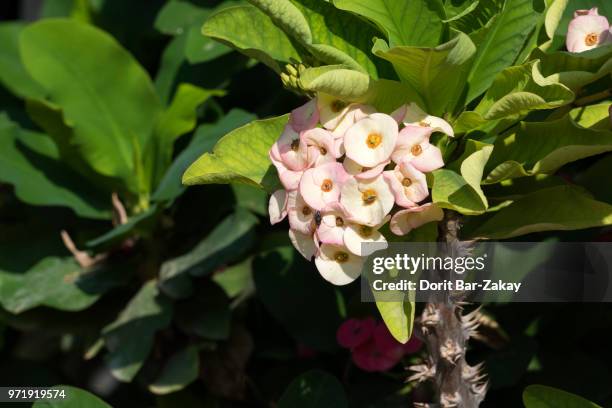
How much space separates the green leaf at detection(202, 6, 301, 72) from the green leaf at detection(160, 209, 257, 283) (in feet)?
1.49

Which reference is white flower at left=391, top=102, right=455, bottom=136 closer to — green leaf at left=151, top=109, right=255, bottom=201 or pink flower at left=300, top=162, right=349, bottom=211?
pink flower at left=300, top=162, right=349, bottom=211

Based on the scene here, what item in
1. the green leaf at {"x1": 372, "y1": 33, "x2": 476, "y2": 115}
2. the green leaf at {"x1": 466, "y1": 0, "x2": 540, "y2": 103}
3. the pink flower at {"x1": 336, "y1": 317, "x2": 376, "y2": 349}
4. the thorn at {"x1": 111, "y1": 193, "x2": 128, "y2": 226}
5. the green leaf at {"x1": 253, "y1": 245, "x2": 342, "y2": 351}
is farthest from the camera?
the thorn at {"x1": 111, "y1": 193, "x2": 128, "y2": 226}

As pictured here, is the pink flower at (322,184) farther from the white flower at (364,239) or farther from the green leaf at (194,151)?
the green leaf at (194,151)

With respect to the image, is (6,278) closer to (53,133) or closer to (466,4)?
(53,133)

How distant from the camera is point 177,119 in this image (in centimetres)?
151

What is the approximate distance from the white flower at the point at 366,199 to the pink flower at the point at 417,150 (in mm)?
38

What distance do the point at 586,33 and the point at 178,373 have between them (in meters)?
0.86

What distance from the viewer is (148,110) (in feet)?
5.35

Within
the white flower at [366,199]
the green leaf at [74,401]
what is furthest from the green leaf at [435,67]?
the green leaf at [74,401]

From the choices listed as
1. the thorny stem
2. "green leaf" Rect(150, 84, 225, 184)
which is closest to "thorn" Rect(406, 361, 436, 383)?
Answer: the thorny stem

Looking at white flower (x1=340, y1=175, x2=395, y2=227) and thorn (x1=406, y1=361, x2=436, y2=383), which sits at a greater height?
white flower (x1=340, y1=175, x2=395, y2=227)

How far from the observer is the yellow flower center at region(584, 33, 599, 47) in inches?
38.7


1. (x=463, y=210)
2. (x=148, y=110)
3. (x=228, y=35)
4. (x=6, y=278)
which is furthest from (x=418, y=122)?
(x=6, y=278)

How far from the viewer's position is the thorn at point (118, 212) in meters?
1.53
